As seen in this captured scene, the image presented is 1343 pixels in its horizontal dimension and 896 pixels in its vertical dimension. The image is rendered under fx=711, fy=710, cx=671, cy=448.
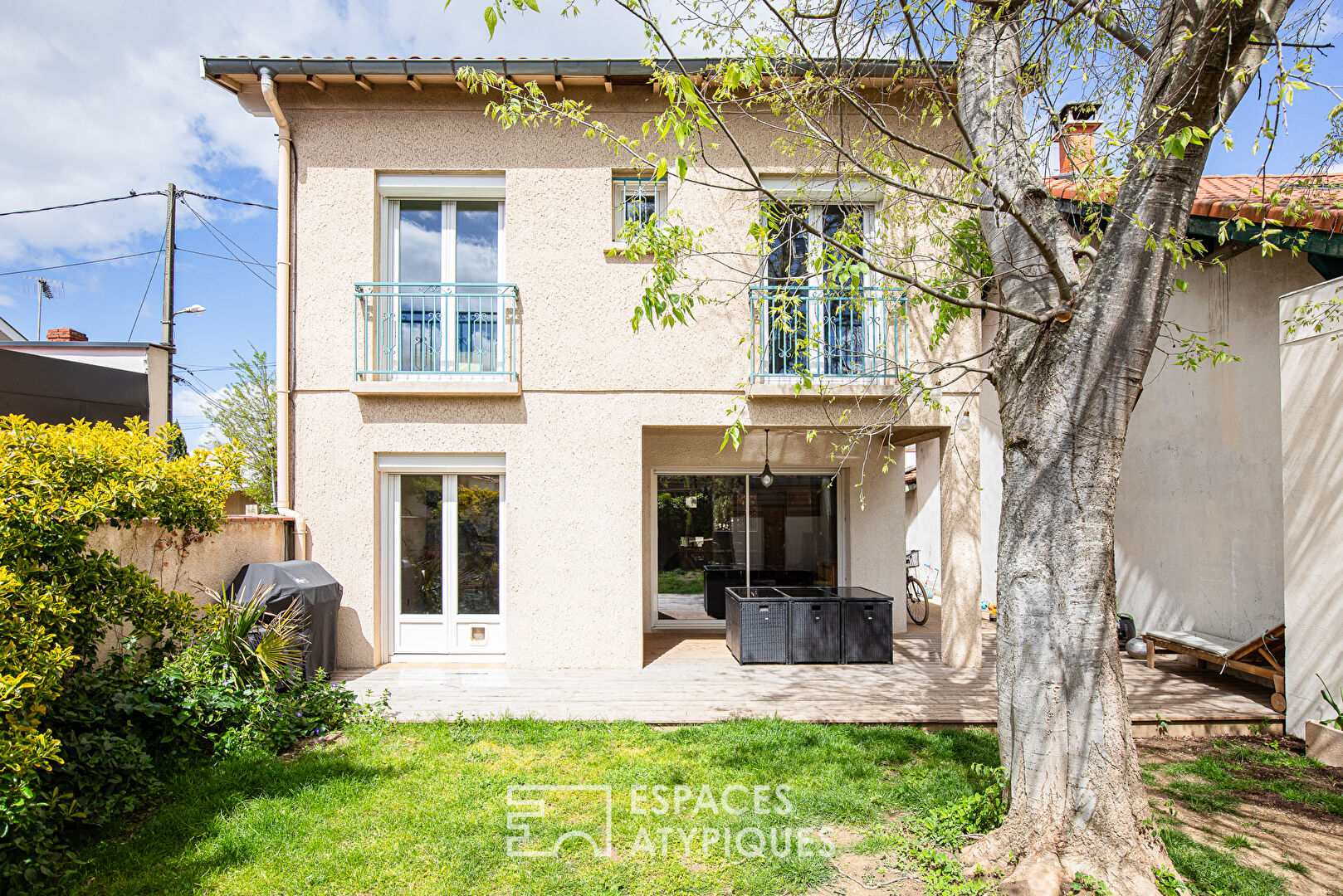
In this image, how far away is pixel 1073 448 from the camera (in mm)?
3766

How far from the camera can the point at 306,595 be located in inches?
277

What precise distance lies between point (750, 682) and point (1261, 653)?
507 centimetres

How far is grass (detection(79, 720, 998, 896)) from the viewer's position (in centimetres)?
377

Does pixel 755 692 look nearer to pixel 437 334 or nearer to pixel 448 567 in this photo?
pixel 448 567

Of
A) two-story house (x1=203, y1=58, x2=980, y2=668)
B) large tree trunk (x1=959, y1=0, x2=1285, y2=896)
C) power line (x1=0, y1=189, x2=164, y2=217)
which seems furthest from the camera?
power line (x1=0, y1=189, x2=164, y2=217)

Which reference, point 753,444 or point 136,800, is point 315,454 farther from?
point 753,444

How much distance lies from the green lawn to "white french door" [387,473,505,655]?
2.48 meters

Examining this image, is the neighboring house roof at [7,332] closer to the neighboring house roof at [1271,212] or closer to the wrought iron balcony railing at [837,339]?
the wrought iron balcony railing at [837,339]

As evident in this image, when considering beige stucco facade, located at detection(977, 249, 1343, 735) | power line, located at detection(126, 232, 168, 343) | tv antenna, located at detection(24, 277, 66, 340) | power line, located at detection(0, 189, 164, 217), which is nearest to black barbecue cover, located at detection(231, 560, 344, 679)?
beige stucco facade, located at detection(977, 249, 1343, 735)

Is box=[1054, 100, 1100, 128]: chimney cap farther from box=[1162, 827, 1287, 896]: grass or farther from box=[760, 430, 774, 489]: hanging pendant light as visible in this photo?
box=[760, 430, 774, 489]: hanging pendant light

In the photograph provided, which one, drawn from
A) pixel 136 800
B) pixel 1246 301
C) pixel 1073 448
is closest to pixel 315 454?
pixel 136 800

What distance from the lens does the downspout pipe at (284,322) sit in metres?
8.12

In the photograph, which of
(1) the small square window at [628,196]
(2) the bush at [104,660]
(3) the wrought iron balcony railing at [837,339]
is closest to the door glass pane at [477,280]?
(1) the small square window at [628,196]

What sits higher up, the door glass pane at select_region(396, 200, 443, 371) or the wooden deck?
the door glass pane at select_region(396, 200, 443, 371)
